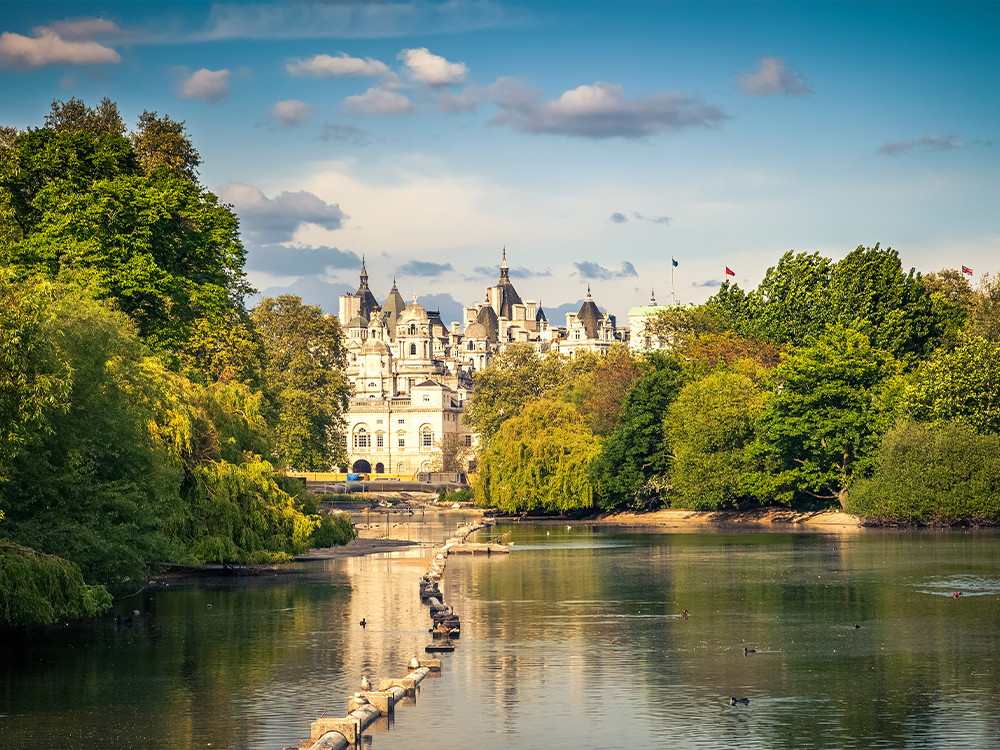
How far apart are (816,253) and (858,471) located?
28515mm

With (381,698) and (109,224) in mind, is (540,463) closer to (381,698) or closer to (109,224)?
(109,224)

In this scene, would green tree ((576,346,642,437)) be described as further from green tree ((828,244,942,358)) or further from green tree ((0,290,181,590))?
green tree ((0,290,181,590))

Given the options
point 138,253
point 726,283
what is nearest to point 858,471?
point 726,283

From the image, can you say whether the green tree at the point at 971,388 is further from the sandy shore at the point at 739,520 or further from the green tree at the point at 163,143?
the green tree at the point at 163,143

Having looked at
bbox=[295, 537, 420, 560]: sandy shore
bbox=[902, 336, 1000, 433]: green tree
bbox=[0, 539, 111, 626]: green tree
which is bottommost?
bbox=[295, 537, 420, 560]: sandy shore

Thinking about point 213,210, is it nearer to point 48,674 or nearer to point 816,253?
point 48,674

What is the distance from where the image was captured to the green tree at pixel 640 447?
90312 millimetres

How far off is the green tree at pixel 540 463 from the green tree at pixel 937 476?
26.1 metres

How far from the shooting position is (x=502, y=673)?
86.4 ft

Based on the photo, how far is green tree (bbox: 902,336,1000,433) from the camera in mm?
71625

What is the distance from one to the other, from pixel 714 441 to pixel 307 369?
105 feet

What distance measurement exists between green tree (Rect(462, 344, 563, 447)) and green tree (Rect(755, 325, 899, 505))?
60.2 m

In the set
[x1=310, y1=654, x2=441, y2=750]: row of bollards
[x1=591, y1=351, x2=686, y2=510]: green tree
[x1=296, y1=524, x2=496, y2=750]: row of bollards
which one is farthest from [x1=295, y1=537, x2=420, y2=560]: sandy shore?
[x1=310, y1=654, x2=441, y2=750]: row of bollards

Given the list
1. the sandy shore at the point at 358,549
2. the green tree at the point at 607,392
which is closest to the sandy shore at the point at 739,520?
the green tree at the point at 607,392
